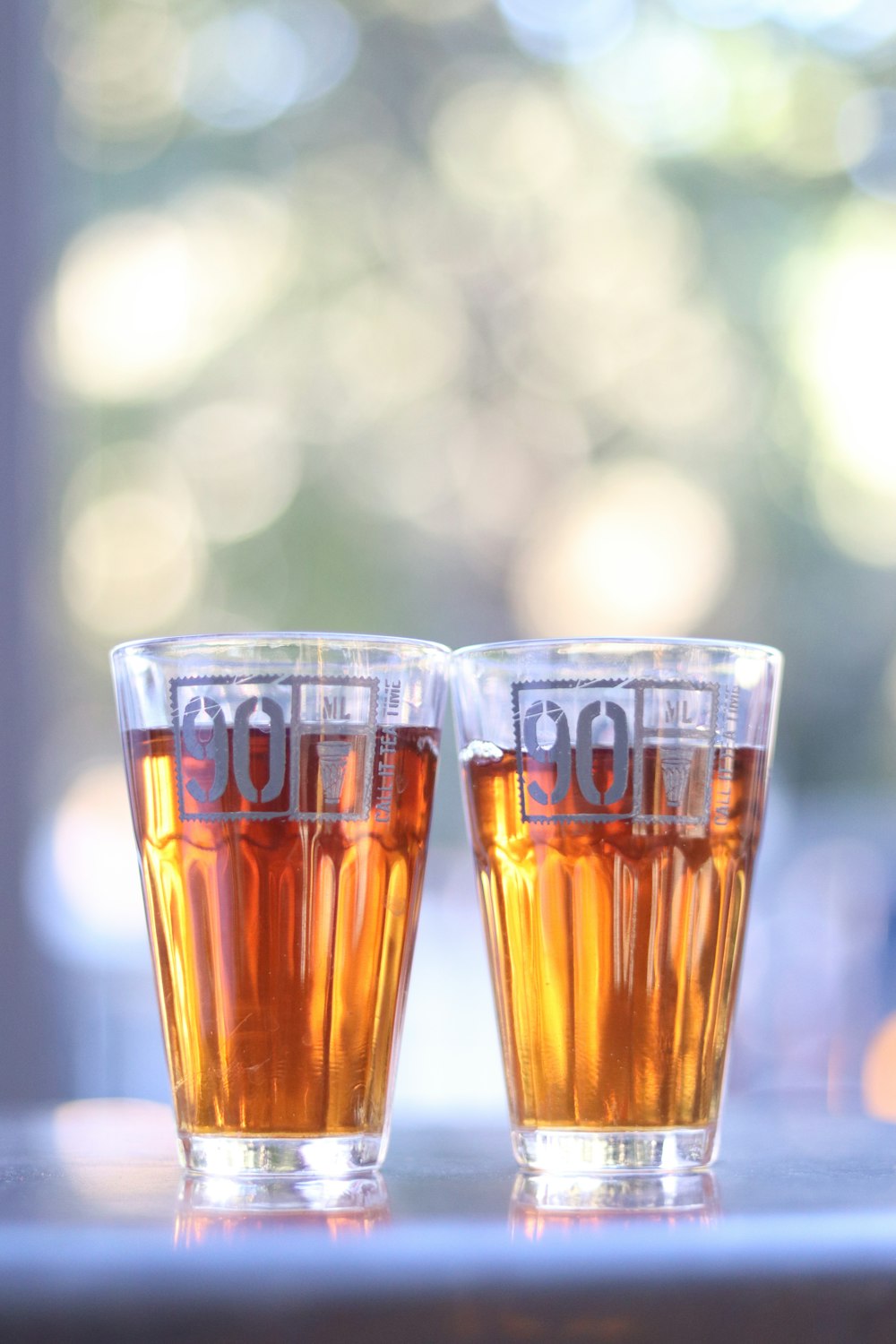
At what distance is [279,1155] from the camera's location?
623mm

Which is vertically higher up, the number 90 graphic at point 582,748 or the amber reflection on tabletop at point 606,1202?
the number 90 graphic at point 582,748

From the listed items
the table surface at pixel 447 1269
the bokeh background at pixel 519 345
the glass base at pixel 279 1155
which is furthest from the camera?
the bokeh background at pixel 519 345

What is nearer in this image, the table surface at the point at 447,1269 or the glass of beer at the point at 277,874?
the table surface at the point at 447,1269

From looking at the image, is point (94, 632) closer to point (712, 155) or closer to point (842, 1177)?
point (712, 155)

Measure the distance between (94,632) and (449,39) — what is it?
1.74m

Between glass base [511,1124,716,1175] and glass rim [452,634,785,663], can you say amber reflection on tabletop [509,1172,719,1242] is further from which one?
glass rim [452,634,785,663]

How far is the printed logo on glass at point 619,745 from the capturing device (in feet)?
2.11

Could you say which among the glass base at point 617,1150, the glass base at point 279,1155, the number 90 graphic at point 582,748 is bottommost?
the glass base at point 617,1150

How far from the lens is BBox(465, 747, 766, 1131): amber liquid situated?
65cm

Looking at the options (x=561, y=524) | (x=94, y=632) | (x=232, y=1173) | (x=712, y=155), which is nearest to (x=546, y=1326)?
(x=232, y=1173)

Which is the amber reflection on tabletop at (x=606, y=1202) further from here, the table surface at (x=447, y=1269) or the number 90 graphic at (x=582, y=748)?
the number 90 graphic at (x=582, y=748)

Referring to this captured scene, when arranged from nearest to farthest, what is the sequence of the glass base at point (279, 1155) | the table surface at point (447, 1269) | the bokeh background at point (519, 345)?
the table surface at point (447, 1269) < the glass base at point (279, 1155) < the bokeh background at point (519, 345)

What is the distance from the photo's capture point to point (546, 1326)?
1.34ft

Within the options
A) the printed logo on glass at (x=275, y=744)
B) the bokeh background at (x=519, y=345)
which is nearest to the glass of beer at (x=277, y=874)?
the printed logo on glass at (x=275, y=744)
